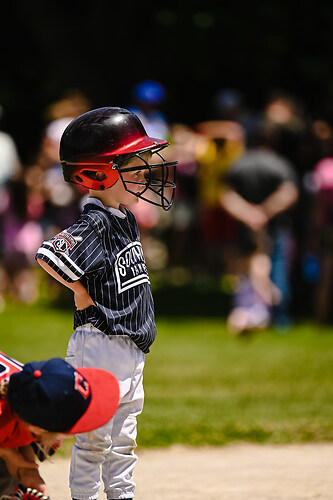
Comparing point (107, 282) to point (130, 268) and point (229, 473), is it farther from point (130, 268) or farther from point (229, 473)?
point (229, 473)

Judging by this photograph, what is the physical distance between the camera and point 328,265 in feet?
29.9

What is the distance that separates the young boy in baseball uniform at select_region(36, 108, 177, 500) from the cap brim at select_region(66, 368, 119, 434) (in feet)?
1.04

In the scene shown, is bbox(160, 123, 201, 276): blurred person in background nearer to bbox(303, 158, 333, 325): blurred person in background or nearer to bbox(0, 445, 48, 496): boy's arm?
bbox(303, 158, 333, 325): blurred person in background

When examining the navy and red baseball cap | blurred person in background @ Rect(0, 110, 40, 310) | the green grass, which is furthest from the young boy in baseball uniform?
blurred person in background @ Rect(0, 110, 40, 310)

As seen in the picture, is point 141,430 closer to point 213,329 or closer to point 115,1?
point 213,329

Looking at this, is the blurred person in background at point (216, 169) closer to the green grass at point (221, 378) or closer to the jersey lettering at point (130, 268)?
the green grass at point (221, 378)

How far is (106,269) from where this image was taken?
3.65 metres

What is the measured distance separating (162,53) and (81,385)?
10.9 m

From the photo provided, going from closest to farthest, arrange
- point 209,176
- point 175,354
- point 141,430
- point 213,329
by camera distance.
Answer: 1. point 141,430
2. point 175,354
3. point 213,329
4. point 209,176

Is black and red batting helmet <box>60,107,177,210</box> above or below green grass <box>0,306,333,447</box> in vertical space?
above

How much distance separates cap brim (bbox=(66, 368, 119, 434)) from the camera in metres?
3.15

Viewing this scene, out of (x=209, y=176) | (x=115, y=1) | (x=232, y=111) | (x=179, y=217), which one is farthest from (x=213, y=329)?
(x=115, y=1)

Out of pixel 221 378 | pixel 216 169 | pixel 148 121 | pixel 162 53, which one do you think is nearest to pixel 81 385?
pixel 221 378

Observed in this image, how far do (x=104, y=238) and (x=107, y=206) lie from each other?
0.19m
